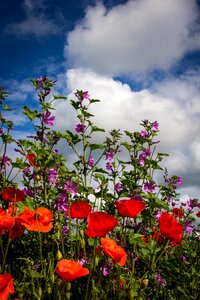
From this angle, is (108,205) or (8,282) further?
(108,205)

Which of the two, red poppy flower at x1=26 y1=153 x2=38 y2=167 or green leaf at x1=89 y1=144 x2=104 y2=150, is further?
green leaf at x1=89 y1=144 x2=104 y2=150

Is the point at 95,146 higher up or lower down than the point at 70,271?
higher up

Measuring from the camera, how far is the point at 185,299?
A: 103 inches

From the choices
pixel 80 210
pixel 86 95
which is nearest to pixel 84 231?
pixel 80 210

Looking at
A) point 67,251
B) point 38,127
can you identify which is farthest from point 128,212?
point 38,127

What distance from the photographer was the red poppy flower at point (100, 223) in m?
1.84

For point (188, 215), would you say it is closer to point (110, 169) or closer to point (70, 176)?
point (110, 169)

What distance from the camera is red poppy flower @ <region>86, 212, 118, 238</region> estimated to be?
1841 millimetres

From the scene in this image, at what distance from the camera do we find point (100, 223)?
1.86 m

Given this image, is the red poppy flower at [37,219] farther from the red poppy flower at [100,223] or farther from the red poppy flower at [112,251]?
the red poppy flower at [112,251]

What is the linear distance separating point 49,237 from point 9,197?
25.6 inches

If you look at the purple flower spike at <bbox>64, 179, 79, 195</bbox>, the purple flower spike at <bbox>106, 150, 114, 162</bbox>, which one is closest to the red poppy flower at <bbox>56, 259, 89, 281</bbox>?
the purple flower spike at <bbox>64, 179, 79, 195</bbox>

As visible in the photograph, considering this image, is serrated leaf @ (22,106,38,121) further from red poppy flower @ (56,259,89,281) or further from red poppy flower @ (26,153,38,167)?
red poppy flower @ (56,259,89,281)

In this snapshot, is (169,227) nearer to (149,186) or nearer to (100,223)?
(100,223)
